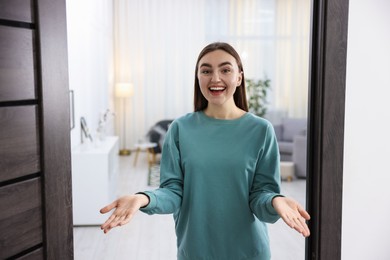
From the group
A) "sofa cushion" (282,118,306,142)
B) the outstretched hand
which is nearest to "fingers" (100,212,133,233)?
the outstretched hand

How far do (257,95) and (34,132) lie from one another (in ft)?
16.7

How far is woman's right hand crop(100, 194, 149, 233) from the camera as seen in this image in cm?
95

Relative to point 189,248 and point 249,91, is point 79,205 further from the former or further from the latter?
point 249,91

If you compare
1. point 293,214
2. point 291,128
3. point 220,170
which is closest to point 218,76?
point 220,170

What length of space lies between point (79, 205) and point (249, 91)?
3.49 m

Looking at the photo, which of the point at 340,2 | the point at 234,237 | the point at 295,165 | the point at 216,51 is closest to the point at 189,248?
A: the point at 234,237

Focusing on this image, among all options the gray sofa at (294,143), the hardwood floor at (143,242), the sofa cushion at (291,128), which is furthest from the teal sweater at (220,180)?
the sofa cushion at (291,128)

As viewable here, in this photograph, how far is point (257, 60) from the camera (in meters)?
6.40

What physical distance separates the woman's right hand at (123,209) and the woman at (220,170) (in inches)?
5.4

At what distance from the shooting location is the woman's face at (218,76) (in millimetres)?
1217

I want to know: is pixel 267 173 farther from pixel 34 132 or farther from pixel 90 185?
pixel 90 185

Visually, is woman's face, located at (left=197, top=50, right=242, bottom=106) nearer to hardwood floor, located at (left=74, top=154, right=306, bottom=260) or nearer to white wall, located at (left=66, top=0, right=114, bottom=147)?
hardwood floor, located at (left=74, top=154, right=306, bottom=260)

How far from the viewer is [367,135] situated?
1.25m

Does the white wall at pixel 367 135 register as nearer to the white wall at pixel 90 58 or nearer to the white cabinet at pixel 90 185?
the white cabinet at pixel 90 185
